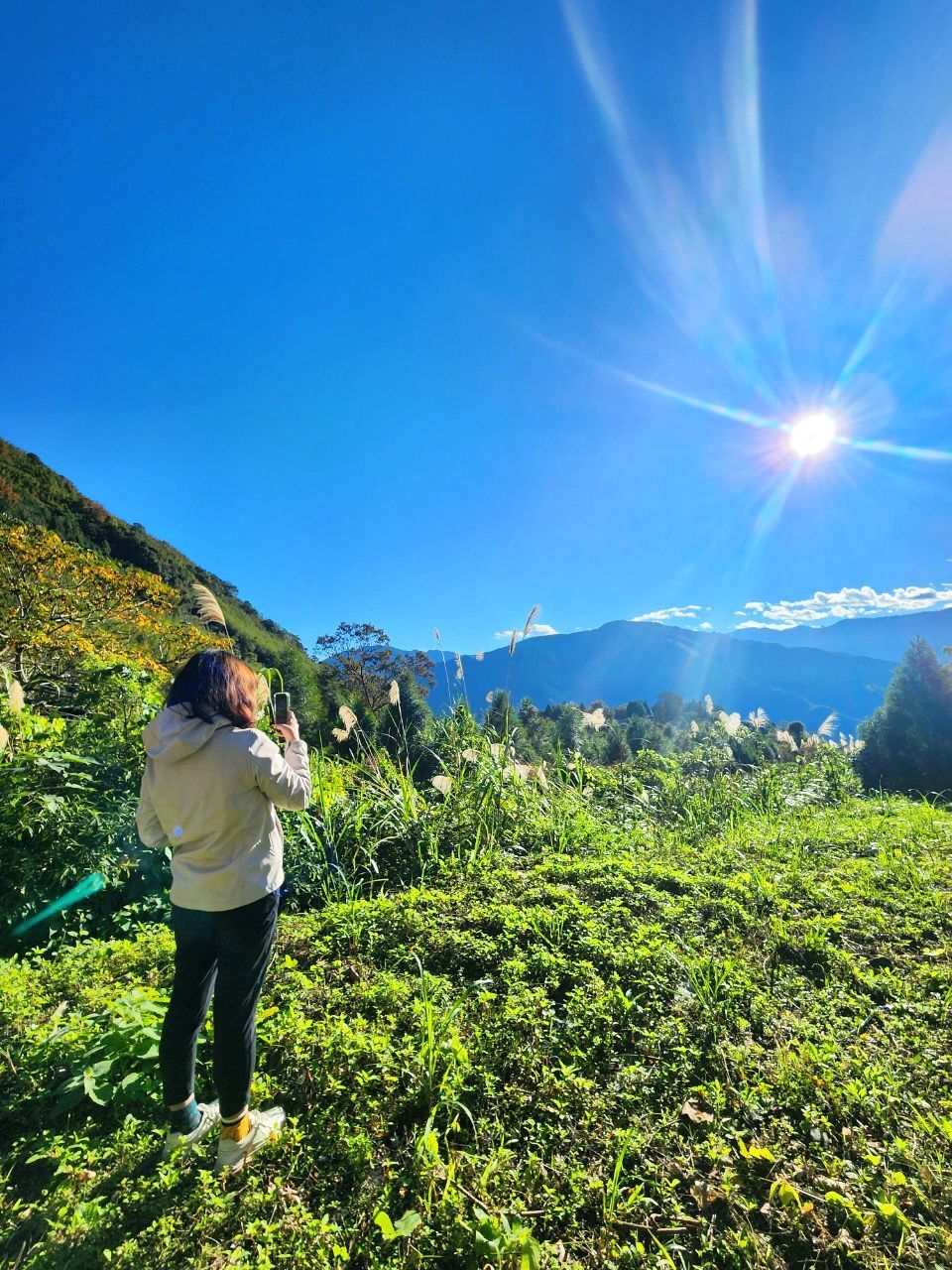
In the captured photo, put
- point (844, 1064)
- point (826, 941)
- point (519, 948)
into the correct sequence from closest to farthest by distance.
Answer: point (844, 1064) → point (519, 948) → point (826, 941)

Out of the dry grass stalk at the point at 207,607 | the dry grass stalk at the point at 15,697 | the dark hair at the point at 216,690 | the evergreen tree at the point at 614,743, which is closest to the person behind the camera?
the dark hair at the point at 216,690

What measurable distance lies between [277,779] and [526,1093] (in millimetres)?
1780

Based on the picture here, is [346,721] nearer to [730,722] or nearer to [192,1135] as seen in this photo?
[192,1135]

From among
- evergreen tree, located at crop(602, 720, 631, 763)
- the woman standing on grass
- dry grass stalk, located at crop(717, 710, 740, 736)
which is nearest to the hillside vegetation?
the woman standing on grass

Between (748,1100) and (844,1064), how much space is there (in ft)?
1.88

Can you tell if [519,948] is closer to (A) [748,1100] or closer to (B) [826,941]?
(A) [748,1100]

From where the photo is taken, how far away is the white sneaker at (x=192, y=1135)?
6.95ft

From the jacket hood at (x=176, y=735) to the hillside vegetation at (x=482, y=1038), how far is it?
1.48m

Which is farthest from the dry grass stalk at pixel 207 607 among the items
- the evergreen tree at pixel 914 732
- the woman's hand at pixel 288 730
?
the evergreen tree at pixel 914 732

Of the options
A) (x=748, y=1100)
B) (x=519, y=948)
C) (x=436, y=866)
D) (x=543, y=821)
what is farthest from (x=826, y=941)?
(x=436, y=866)

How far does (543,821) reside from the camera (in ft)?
18.0

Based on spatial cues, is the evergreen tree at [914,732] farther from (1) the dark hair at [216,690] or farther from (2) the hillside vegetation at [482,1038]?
(1) the dark hair at [216,690]

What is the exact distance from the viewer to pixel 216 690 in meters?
2.20

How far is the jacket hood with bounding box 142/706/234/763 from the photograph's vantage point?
2.09 m
